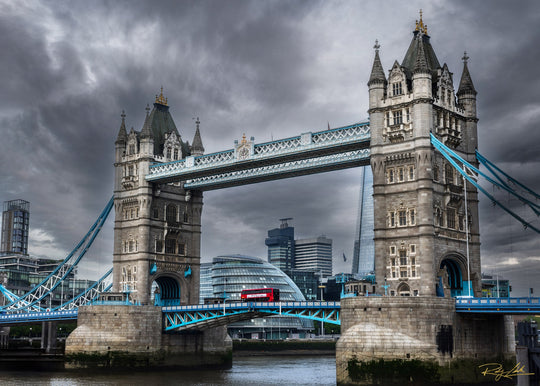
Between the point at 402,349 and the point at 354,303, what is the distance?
18.5 ft

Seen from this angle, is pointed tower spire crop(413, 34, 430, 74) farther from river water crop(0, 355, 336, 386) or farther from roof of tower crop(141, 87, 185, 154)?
roof of tower crop(141, 87, 185, 154)

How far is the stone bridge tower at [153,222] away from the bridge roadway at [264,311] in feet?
21.1

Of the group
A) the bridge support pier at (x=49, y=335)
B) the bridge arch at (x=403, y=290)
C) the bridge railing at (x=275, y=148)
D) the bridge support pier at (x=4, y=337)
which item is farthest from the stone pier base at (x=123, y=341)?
the bridge support pier at (x=4, y=337)

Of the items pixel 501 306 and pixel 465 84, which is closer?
pixel 501 306

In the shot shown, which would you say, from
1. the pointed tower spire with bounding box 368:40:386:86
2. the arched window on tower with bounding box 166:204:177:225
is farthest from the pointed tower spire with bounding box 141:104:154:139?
the pointed tower spire with bounding box 368:40:386:86

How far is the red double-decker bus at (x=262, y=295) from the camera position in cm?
7212

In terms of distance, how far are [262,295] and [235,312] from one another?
4.80 meters

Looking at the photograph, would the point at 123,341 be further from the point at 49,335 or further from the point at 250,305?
the point at 49,335

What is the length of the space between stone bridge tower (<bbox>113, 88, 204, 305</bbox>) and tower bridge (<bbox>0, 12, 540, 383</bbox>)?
0.16 meters

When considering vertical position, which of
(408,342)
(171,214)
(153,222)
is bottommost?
(408,342)

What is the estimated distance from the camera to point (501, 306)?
5628 centimetres

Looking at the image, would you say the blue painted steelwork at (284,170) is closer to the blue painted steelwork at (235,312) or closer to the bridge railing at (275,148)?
the bridge railing at (275,148)

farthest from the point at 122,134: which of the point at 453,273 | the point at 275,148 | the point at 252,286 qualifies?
the point at 252,286

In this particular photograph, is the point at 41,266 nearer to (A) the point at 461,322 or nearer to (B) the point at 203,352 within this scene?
(B) the point at 203,352
